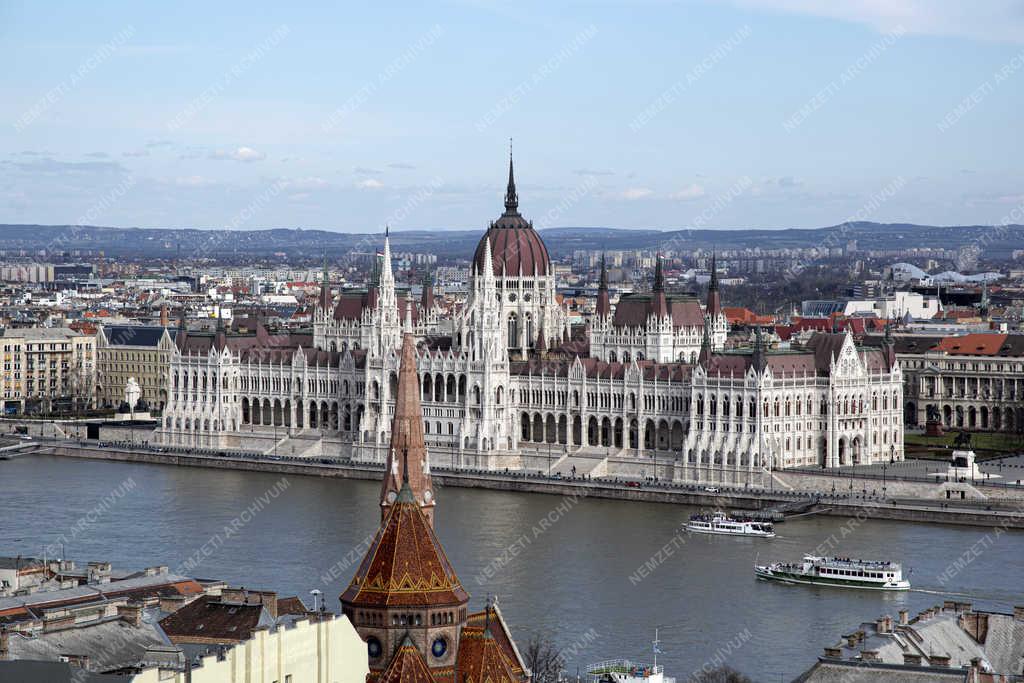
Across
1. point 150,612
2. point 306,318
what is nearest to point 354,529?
point 150,612

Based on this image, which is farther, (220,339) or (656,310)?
(220,339)

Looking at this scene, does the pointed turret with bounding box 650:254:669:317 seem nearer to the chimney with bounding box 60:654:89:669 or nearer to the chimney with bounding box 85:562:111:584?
the chimney with bounding box 85:562:111:584

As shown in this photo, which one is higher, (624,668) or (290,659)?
(290,659)

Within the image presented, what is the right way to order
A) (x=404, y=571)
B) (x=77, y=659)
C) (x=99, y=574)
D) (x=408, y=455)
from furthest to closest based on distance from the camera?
(x=408, y=455), (x=99, y=574), (x=404, y=571), (x=77, y=659)

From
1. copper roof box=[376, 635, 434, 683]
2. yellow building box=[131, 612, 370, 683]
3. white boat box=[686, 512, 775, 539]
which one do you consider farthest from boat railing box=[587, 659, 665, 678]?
white boat box=[686, 512, 775, 539]

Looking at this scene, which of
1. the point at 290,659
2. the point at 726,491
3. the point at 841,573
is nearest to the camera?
the point at 290,659

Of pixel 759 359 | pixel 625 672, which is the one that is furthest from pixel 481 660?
pixel 759 359

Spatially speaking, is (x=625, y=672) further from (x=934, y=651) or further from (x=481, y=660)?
(x=481, y=660)

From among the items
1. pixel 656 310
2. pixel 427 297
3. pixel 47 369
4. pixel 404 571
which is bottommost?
pixel 404 571
